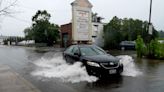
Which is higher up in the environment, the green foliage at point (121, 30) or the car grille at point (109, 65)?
the green foliage at point (121, 30)

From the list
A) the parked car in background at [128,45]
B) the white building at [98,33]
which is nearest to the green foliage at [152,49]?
the parked car in background at [128,45]

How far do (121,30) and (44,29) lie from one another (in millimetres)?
17744

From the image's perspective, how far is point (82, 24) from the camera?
20.5 metres

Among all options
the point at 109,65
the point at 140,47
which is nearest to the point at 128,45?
the point at 140,47

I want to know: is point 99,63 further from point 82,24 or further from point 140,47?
point 82,24

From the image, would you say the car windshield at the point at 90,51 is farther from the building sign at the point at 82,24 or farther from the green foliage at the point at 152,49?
the building sign at the point at 82,24

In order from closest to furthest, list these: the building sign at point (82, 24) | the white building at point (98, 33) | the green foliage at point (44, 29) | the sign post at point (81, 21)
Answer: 1. the sign post at point (81, 21)
2. the building sign at point (82, 24)
3. the white building at point (98, 33)
4. the green foliage at point (44, 29)

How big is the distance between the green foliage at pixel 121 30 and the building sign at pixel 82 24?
1775 cm

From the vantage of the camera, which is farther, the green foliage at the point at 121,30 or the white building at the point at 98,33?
the white building at the point at 98,33

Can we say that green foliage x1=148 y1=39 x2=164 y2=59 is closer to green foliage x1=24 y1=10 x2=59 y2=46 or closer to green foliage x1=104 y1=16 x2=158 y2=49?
green foliage x1=104 y1=16 x2=158 y2=49

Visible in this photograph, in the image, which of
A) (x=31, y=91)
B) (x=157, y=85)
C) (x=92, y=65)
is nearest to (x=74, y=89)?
(x=31, y=91)

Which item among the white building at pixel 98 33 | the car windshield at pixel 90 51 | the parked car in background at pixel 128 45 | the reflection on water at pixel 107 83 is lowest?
the reflection on water at pixel 107 83

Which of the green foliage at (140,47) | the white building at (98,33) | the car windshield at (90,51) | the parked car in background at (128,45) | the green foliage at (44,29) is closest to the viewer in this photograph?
the car windshield at (90,51)

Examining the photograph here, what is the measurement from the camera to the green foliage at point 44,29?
51287mm
